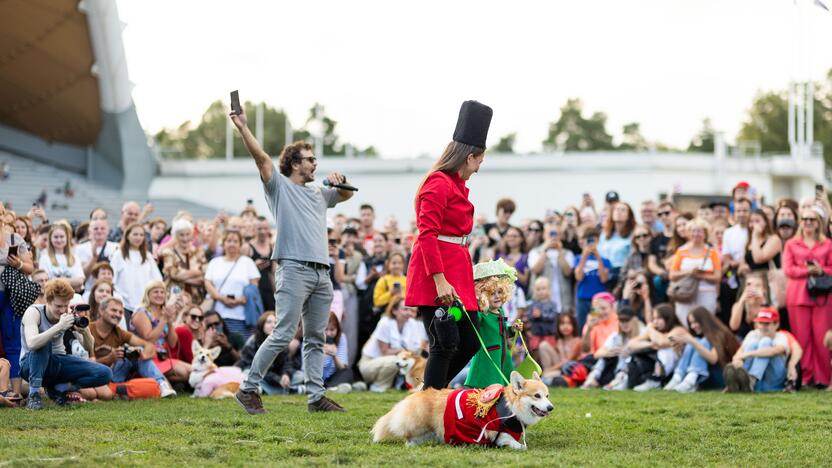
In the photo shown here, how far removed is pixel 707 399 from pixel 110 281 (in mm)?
6144

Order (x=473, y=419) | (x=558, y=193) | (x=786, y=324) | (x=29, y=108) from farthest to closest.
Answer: (x=29, y=108) → (x=558, y=193) → (x=786, y=324) → (x=473, y=419)

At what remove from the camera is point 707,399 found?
1024 centimetres

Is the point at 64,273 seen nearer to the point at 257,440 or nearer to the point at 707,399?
the point at 257,440

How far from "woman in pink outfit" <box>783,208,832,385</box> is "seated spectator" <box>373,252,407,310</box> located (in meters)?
4.54

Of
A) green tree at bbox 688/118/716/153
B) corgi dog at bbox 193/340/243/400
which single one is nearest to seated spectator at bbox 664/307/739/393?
corgi dog at bbox 193/340/243/400

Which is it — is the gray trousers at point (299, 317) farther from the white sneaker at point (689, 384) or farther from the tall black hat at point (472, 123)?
the white sneaker at point (689, 384)

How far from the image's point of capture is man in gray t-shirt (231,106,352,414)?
8156 mm

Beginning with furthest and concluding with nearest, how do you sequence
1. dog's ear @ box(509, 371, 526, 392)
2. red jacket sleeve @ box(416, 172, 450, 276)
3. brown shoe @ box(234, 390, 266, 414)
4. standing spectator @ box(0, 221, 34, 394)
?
standing spectator @ box(0, 221, 34, 394) < brown shoe @ box(234, 390, 266, 414) < red jacket sleeve @ box(416, 172, 450, 276) < dog's ear @ box(509, 371, 526, 392)

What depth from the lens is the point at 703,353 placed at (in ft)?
38.4

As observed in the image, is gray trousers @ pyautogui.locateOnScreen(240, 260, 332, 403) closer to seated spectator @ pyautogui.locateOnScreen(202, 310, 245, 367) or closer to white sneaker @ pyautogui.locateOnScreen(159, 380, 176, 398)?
white sneaker @ pyautogui.locateOnScreen(159, 380, 176, 398)

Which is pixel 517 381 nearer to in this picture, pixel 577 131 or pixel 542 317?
pixel 542 317

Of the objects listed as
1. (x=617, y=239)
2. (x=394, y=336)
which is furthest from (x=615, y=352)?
(x=394, y=336)

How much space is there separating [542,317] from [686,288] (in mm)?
1897

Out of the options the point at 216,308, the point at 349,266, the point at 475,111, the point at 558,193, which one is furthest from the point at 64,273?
the point at 558,193
